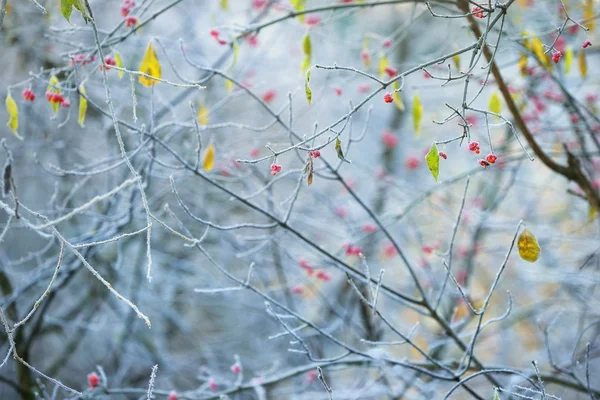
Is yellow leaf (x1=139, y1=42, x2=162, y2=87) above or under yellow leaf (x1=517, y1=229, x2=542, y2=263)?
above

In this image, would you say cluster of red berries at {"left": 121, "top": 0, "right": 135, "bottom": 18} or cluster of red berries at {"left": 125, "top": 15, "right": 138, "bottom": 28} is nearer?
cluster of red berries at {"left": 125, "top": 15, "right": 138, "bottom": 28}

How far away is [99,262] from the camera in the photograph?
3588 millimetres

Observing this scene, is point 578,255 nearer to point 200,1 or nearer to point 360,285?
point 360,285

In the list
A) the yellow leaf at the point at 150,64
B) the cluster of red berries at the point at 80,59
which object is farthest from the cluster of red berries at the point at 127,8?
the yellow leaf at the point at 150,64

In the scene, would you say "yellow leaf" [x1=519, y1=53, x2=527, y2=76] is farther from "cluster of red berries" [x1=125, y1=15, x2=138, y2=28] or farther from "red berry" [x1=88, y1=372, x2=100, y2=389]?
"red berry" [x1=88, y1=372, x2=100, y2=389]

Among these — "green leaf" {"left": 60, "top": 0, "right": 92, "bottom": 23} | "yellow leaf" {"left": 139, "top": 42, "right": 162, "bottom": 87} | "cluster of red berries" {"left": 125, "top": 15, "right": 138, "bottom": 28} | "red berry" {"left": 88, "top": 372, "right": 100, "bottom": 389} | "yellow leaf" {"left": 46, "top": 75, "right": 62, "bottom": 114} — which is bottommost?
"red berry" {"left": 88, "top": 372, "right": 100, "bottom": 389}

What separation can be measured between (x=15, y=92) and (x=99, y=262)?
1.31 meters

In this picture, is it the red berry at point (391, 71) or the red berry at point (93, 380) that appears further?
the red berry at point (391, 71)

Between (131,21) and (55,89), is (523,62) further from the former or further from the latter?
(55,89)

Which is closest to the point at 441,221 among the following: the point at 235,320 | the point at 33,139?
the point at 235,320

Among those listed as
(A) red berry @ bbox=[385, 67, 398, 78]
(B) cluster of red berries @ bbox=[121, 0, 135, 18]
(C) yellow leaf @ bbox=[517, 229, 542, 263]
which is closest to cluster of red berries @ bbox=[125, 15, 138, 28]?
(B) cluster of red berries @ bbox=[121, 0, 135, 18]

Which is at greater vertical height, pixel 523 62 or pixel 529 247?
pixel 523 62

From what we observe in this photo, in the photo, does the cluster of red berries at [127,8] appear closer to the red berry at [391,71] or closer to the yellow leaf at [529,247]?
the red berry at [391,71]

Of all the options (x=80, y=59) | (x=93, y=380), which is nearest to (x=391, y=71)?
(x=80, y=59)
